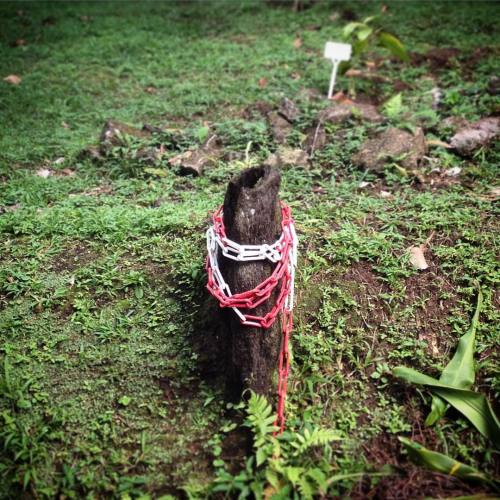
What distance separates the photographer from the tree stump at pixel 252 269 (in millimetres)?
2432

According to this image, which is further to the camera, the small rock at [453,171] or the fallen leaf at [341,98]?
the fallen leaf at [341,98]

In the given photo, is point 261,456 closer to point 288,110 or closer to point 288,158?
point 288,158

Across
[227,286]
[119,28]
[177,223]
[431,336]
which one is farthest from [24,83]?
[431,336]

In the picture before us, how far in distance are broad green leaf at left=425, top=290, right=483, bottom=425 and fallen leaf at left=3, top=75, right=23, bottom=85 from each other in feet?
23.2

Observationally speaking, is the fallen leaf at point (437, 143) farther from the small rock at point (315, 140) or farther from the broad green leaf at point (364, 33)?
the broad green leaf at point (364, 33)

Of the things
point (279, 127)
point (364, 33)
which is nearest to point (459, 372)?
point (279, 127)

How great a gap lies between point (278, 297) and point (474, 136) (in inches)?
134

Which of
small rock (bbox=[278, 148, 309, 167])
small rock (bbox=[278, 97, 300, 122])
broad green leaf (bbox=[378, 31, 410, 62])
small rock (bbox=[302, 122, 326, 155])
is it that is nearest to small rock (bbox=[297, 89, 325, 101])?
small rock (bbox=[278, 97, 300, 122])

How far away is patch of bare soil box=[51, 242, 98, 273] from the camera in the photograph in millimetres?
3408

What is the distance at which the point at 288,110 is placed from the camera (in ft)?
17.6

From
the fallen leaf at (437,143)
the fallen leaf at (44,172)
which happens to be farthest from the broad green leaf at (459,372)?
the fallen leaf at (44,172)

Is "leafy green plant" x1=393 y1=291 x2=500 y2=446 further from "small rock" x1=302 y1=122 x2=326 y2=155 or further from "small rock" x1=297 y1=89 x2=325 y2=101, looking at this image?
A: "small rock" x1=297 y1=89 x2=325 y2=101

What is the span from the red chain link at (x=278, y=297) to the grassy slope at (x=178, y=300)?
138 millimetres

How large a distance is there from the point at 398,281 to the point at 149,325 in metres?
1.84
